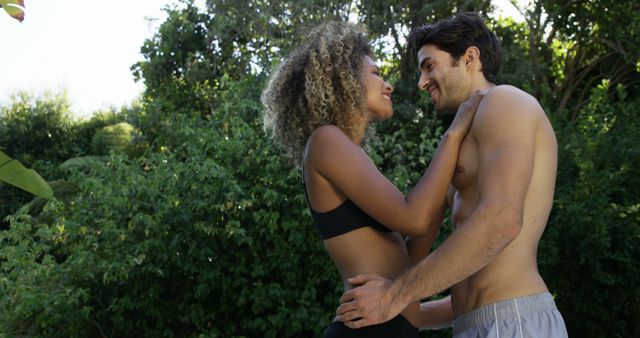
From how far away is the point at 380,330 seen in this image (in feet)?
7.75

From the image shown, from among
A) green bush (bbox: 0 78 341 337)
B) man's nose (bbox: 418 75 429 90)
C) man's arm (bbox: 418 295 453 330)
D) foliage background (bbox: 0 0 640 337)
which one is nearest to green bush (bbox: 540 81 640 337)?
foliage background (bbox: 0 0 640 337)

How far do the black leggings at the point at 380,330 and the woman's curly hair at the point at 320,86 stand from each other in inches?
23.1

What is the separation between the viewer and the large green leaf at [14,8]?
1.18m

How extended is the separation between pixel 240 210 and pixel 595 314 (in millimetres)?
3087

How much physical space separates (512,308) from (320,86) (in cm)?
86

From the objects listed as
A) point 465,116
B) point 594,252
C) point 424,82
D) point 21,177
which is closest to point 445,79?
point 424,82

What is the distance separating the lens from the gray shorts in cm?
226

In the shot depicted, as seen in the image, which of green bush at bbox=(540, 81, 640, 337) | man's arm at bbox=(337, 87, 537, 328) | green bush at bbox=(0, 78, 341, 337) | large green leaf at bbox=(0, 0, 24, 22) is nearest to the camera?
large green leaf at bbox=(0, 0, 24, 22)

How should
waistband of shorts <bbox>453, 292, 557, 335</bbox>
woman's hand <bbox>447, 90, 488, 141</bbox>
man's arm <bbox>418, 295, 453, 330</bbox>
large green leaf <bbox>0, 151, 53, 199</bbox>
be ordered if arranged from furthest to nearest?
man's arm <bbox>418, 295, 453, 330</bbox> → woman's hand <bbox>447, 90, 488, 141</bbox> → waistband of shorts <bbox>453, 292, 557, 335</bbox> → large green leaf <bbox>0, 151, 53, 199</bbox>

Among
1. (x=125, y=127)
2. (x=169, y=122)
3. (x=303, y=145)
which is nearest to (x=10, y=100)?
(x=125, y=127)

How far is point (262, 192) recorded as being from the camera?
6.50 metres

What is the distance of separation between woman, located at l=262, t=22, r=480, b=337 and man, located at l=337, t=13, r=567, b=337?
3.2 inches

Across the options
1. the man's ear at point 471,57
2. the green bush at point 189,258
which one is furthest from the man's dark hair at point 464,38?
the green bush at point 189,258

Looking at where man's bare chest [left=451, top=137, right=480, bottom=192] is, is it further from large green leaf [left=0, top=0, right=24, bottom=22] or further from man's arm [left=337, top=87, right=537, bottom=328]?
large green leaf [left=0, top=0, right=24, bottom=22]
